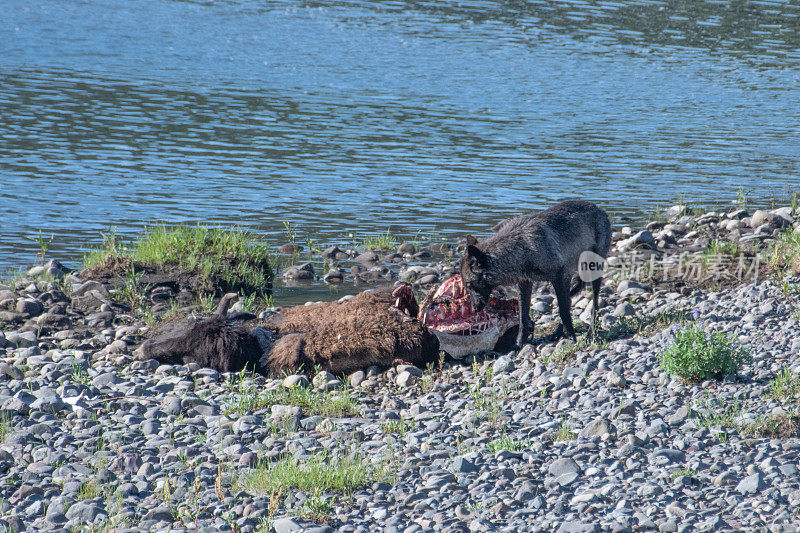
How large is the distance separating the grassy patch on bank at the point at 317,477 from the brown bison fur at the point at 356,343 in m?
2.46

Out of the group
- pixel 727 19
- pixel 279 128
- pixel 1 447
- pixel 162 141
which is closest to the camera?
pixel 1 447

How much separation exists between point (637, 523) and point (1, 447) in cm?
447

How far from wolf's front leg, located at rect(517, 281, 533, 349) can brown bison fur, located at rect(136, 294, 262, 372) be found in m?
2.48

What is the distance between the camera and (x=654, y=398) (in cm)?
664

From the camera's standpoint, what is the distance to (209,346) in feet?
28.0

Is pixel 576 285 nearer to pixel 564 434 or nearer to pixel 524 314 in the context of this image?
pixel 524 314

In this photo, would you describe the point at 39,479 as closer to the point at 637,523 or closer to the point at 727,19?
the point at 637,523

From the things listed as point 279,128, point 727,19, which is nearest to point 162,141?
point 279,128

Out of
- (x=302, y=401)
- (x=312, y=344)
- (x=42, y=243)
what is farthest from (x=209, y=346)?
(x=42, y=243)

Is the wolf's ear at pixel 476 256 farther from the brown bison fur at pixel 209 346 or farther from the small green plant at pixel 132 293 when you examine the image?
the small green plant at pixel 132 293

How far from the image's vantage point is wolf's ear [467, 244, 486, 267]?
8.02 meters

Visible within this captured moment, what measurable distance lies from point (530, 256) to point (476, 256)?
0.55 metres

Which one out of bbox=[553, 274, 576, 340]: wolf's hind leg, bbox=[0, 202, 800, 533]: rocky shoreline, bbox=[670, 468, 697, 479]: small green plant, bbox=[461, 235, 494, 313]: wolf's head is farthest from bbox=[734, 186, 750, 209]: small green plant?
bbox=[670, 468, 697, 479]: small green plant

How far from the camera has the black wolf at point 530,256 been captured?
8.18 metres
